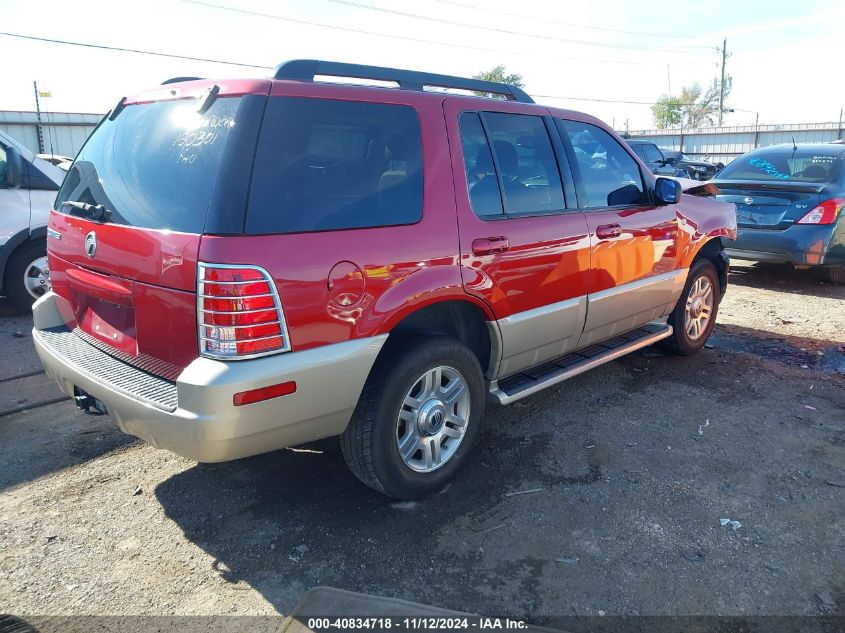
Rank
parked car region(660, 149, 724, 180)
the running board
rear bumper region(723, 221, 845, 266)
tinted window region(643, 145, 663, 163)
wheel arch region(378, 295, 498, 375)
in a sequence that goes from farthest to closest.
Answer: parked car region(660, 149, 724, 180) → tinted window region(643, 145, 663, 163) → rear bumper region(723, 221, 845, 266) → the running board → wheel arch region(378, 295, 498, 375)

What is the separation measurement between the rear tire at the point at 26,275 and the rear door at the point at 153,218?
3.71 meters

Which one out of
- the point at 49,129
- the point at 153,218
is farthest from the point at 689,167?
the point at 49,129

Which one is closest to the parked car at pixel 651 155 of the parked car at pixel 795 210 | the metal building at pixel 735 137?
the parked car at pixel 795 210

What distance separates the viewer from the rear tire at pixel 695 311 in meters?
5.23

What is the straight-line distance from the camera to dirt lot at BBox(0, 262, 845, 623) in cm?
262

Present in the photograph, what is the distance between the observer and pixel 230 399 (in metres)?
2.46

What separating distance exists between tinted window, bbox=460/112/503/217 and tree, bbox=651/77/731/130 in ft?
248

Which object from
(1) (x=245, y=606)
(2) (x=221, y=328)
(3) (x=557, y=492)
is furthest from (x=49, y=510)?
(3) (x=557, y=492)

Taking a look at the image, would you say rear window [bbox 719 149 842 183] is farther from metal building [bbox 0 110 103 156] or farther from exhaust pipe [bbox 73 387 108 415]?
metal building [bbox 0 110 103 156]

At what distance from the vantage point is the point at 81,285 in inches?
125

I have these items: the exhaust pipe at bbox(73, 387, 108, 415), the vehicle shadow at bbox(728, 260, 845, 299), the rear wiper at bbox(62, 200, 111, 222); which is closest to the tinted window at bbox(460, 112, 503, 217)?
the rear wiper at bbox(62, 200, 111, 222)

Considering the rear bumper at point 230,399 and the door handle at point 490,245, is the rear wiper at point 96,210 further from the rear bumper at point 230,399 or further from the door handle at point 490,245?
the door handle at point 490,245

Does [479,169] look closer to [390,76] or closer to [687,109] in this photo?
[390,76]

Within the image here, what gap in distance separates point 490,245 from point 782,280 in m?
6.96
